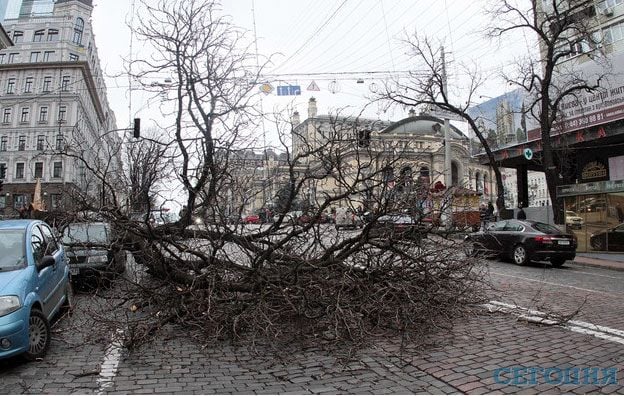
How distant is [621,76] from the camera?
20.1 metres

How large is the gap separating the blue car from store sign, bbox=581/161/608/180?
25.1 m

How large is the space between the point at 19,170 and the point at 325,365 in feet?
255

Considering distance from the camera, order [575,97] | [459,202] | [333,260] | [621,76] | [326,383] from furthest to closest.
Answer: [575,97] → [621,76] → [459,202] → [333,260] → [326,383]

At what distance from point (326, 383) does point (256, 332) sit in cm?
155

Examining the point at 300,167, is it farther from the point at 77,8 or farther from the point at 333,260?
the point at 77,8

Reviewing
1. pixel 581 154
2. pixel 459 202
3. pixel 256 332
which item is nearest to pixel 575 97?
pixel 581 154

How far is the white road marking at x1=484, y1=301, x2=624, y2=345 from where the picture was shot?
5979mm

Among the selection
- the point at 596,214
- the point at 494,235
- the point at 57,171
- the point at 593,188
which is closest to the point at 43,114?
the point at 57,171

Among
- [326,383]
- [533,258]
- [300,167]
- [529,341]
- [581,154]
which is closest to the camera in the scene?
[326,383]

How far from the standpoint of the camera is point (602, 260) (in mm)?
16672

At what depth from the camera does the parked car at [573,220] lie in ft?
64.7

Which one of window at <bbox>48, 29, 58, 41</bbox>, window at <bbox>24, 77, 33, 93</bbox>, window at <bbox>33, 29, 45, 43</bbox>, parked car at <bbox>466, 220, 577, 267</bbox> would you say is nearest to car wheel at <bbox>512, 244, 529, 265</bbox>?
parked car at <bbox>466, 220, 577, 267</bbox>

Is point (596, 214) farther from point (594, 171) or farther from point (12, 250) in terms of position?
point (12, 250)

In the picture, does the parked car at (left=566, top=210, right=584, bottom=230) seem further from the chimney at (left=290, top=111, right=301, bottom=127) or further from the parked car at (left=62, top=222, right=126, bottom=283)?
the parked car at (left=62, top=222, right=126, bottom=283)
